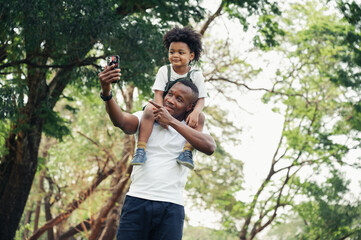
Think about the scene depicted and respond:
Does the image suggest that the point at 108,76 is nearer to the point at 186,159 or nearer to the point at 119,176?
the point at 186,159

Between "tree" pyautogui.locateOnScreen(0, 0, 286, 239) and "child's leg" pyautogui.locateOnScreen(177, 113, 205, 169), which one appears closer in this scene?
"child's leg" pyautogui.locateOnScreen(177, 113, 205, 169)

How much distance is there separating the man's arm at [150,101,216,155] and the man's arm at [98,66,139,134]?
20 centimetres

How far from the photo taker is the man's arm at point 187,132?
8.57 ft

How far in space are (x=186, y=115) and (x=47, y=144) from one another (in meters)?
21.6

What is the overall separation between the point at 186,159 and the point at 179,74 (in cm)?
79

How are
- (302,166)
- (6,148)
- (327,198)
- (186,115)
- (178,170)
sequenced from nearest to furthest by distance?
(178,170) → (186,115) → (6,148) → (327,198) → (302,166)

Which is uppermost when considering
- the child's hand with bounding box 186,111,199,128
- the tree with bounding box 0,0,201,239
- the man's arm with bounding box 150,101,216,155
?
the tree with bounding box 0,0,201,239

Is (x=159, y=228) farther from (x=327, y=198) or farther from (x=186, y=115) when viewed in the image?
(x=327, y=198)

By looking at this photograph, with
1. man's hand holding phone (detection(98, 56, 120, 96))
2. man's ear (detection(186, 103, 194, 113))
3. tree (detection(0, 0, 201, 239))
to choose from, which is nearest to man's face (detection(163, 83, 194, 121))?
man's ear (detection(186, 103, 194, 113))

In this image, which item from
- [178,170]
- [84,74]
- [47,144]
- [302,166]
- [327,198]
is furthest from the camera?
[47,144]

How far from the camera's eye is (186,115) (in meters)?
3.03

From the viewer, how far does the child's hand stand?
2.84 m

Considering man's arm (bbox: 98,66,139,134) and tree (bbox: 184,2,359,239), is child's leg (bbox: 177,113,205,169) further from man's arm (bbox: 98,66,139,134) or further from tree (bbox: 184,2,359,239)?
tree (bbox: 184,2,359,239)

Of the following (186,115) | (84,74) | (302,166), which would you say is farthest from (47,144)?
(186,115)
